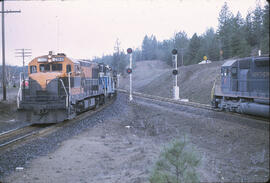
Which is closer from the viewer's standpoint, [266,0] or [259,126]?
[266,0]

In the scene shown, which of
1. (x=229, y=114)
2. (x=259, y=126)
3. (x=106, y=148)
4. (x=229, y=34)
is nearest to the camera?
(x=259, y=126)

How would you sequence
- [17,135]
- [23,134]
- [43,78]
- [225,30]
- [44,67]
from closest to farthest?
[225,30] → [17,135] → [23,134] → [43,78] → [44,67]

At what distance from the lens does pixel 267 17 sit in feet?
5.22

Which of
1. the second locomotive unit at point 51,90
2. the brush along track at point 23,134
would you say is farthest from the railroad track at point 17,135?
the second locomotive unit at point 51,90

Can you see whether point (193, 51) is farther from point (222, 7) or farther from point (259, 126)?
point (259, 126)

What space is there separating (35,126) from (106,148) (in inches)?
272

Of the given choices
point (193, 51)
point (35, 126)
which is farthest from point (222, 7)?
point (35, 126)

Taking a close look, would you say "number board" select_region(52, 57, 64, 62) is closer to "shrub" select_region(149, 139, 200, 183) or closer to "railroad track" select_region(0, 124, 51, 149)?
"railroad track" select_region(0, 124, 51, 149)

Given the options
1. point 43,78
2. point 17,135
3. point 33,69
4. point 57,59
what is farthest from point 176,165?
point 33,69

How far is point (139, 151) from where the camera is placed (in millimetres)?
6488

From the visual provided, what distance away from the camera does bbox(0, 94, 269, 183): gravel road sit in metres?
2.44

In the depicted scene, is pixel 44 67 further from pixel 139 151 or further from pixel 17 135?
pixel 139 151

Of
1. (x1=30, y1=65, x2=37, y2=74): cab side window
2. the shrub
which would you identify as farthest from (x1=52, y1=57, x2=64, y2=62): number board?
the shrub

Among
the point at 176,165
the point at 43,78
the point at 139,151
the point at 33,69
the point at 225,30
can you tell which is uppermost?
the point at 33,69
